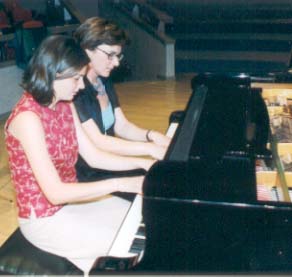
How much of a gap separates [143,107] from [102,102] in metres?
3.83

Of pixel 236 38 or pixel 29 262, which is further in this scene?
pixel 236 38

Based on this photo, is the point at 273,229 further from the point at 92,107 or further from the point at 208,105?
the point at 92,107

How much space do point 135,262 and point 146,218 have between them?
13 centimetres

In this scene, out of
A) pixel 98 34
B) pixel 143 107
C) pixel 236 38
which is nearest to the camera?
pixel 98 34

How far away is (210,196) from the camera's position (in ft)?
4.68

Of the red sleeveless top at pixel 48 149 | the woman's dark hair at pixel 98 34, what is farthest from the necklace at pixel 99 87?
the red sleeveless top at pixel 48 149

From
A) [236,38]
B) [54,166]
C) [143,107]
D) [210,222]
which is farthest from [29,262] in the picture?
[236,38]

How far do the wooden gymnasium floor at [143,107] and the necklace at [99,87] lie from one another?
3.87 ft

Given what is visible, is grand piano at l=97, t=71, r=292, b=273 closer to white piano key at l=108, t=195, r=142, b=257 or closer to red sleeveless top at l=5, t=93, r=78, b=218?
white piano key at l=108, t=195, r=142, b=257

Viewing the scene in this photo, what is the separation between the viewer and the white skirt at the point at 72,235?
1877 mm

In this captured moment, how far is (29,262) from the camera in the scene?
1.75 meters

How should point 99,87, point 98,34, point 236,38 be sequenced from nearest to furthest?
point 98,34, point 99,87, point 236,38

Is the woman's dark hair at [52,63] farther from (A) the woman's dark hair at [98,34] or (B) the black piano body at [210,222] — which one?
(B) the black piano body at [210,222]

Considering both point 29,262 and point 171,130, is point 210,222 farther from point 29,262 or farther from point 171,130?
point 171,130
